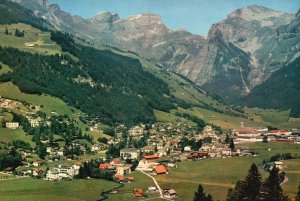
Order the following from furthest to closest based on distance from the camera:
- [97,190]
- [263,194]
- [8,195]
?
1. [97,190]
2. [8,195]
3. [263,194]

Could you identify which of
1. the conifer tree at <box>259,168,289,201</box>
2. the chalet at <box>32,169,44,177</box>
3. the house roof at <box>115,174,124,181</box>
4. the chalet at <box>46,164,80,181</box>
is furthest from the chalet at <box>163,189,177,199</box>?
the chalet at <box>32,169,44,177</box>

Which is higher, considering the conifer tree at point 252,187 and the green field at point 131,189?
the conifer tree at point 252,187

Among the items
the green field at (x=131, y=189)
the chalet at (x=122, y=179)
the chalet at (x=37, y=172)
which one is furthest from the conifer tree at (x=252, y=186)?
the chalet at (x=37, y=172)

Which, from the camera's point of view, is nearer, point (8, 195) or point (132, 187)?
point (8, 195)

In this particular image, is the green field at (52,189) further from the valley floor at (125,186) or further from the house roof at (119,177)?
the house roof at (119,177)

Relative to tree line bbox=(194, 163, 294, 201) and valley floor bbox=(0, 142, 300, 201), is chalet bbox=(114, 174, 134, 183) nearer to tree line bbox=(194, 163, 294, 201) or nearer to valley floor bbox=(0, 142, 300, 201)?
valley floor bbox=(0, 142, 300, 201)

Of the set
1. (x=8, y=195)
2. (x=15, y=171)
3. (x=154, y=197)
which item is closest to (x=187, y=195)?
(x=154, y=197)

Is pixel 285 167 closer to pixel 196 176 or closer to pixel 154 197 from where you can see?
pixel 196 176

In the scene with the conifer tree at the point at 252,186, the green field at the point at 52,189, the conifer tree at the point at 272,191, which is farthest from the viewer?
the green field at the point at 52,189
